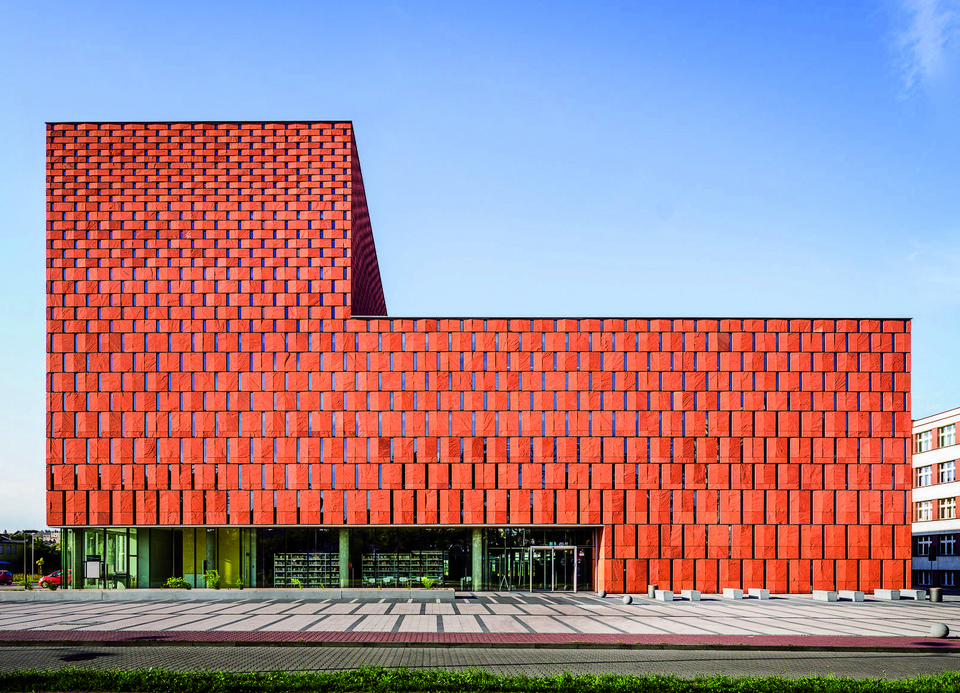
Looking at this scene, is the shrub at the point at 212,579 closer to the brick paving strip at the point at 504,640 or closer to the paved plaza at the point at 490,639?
the paved plaza at the point at 490,639

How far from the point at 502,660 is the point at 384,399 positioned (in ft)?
101

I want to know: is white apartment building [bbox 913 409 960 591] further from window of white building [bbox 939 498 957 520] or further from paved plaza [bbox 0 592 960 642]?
paved plaza [bbox 0 592 960 642]

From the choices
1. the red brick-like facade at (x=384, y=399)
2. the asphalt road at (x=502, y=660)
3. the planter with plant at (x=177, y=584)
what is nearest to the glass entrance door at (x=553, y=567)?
the red brick-like facade at (x=384, y=399)

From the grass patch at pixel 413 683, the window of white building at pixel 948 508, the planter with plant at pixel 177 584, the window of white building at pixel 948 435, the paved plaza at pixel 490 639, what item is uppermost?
the window of white building at pixel 948 435

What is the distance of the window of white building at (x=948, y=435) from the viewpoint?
2608 inches

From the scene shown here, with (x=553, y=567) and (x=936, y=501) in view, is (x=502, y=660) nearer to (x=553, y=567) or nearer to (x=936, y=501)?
(x=553, y=567)

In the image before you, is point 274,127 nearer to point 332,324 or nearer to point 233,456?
point 332,324

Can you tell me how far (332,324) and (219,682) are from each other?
119 ft

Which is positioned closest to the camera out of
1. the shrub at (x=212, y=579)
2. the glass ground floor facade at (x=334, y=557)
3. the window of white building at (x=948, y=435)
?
the shrub at (x=212, y=579)

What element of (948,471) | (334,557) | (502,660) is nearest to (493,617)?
(502,660)

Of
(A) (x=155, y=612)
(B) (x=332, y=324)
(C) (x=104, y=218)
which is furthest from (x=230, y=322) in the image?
(A) (x=155, y=612)

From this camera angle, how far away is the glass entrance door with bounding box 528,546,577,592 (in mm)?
50000

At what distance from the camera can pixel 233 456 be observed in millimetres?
50188

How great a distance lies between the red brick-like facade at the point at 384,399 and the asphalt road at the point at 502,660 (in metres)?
27.2
